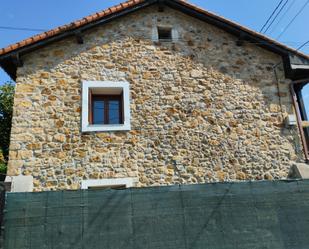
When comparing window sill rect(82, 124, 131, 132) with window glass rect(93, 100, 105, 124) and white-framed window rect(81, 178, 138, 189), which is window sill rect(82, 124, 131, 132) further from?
white-framed window rect(81, 178, 138, 189)

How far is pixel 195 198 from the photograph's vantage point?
203 inches

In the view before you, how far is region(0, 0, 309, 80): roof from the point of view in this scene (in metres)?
6.77

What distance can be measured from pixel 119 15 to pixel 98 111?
251cm

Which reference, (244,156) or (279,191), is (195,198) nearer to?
(279,191)

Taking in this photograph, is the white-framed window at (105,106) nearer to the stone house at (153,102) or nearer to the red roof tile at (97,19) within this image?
the stone house at (153,102)

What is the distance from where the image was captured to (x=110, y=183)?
20.3ft

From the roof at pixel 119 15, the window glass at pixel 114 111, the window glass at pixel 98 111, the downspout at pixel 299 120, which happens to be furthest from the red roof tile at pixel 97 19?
the window glass at pixel 114 111

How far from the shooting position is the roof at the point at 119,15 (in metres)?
6.77

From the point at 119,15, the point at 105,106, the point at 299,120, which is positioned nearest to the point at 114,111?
the point at 105,106

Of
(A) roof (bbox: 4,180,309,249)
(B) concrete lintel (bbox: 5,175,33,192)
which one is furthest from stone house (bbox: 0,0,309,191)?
(A) roof (bbox: 4,180,309,249)

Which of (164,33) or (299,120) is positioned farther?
(164,33)

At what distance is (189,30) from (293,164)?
4278mm

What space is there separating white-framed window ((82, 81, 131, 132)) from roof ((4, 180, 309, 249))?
6.67 ft

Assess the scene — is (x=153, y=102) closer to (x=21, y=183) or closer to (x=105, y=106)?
Answer: (x=105, y=106)
